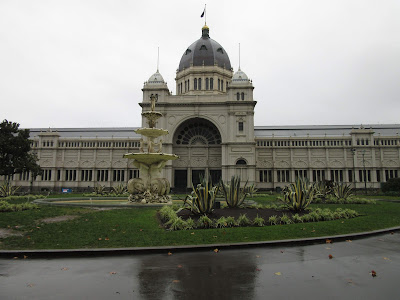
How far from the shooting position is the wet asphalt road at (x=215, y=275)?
5.59 m

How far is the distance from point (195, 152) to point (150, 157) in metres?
33.2

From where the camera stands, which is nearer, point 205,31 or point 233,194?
point 233,194

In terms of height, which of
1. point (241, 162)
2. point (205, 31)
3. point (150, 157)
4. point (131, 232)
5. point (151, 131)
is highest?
point (205, 31)

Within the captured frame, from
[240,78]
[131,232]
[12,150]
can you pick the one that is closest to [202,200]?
[131,232]

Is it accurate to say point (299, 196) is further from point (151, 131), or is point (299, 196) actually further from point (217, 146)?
point (217, 146)

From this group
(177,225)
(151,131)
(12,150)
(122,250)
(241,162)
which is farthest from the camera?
(241,162)

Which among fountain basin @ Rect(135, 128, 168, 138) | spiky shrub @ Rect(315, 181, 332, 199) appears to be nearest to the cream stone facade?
spiky shrub @ Rect(315, 181, 332, 199)

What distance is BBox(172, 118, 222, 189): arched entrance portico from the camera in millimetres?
55281

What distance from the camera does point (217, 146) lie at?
56.2 metres

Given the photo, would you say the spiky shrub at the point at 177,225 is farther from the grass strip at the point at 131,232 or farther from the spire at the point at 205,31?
the spire at the point at 205,31

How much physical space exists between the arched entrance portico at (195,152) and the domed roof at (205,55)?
14.2 m

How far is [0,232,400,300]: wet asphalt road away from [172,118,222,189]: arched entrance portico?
46332 mm

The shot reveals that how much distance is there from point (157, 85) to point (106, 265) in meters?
50.2

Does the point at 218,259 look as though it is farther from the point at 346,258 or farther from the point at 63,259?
the point at 63,259
